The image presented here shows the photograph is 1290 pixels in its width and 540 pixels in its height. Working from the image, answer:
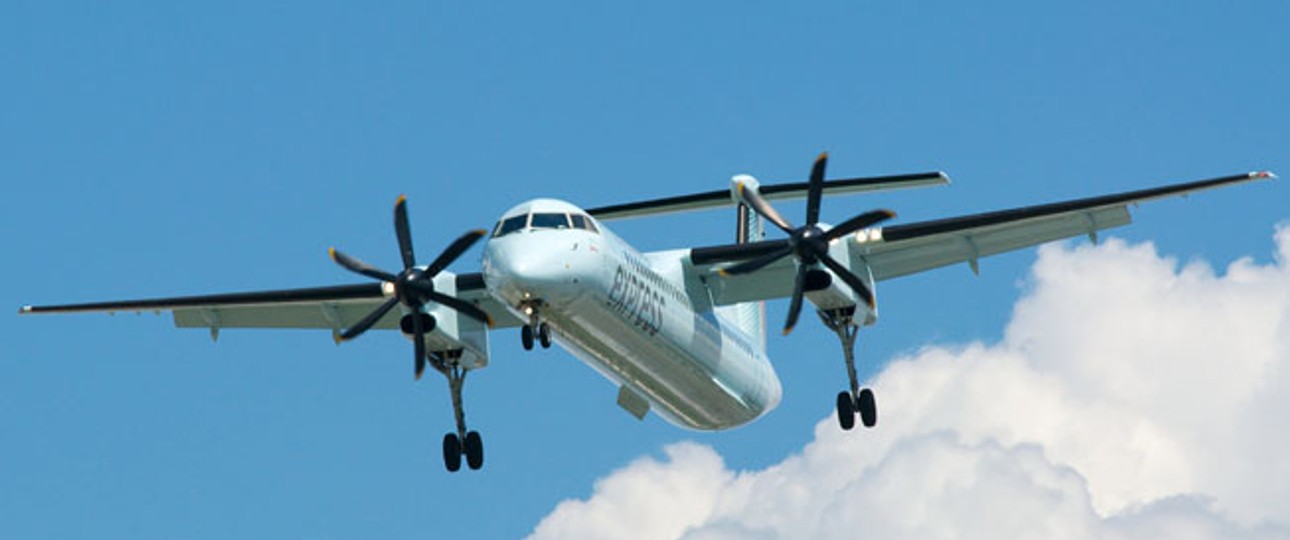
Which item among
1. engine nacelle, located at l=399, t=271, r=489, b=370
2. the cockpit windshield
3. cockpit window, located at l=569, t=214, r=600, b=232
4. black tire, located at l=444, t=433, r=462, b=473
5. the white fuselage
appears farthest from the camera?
black tire, located at l=444, t=433, r=462, b=473

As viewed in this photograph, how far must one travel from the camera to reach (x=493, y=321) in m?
40.2

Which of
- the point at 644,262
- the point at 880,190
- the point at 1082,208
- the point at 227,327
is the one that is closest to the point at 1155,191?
the point at 1082,208

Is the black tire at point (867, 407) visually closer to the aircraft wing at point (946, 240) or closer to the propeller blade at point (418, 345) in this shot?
the aircraft wing at point (946, 240)

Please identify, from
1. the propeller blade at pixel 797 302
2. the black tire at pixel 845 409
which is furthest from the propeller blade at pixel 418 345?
the black tire at pixel 845 409

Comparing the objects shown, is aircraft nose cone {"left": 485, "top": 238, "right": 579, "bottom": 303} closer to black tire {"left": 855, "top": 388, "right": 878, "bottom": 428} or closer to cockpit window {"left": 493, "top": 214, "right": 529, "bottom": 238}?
cockpit window {"left": 493, "top": 214, "right": 529, "bottom": 238}

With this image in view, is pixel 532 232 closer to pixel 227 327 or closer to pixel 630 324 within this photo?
pixel 630 324

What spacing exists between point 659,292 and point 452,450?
6.21 m

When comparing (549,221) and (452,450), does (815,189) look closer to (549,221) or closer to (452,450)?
(549,221)

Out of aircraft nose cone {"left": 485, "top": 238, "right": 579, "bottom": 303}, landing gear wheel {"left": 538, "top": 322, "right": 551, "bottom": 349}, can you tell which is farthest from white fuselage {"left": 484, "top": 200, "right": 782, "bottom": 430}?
landing gear wheel {"left": 538, "top": 322, "right": 551, "bottom": 349}

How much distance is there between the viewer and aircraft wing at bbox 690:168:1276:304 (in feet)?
119

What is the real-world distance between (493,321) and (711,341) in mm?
4610

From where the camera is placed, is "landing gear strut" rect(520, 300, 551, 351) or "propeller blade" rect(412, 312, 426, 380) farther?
"propeller blade" rect(412, 312, 426, 380)

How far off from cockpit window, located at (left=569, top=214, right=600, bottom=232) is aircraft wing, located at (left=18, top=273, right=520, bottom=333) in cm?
418

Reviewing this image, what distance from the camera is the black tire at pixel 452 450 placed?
40719 millimetres
